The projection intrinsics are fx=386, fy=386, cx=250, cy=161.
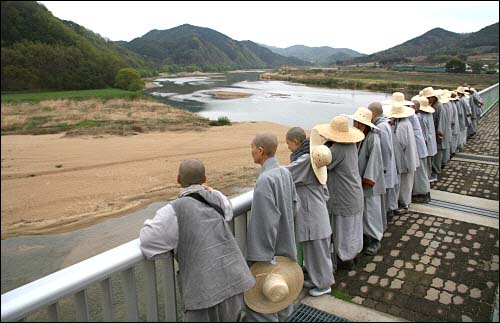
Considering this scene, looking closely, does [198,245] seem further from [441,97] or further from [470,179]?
[441,97]

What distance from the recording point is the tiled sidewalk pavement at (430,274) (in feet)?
9.57

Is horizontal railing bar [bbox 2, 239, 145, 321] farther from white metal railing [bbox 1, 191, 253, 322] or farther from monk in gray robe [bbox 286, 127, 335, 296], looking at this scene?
monk in gray robe [bbox 286, 127, 335, 296]

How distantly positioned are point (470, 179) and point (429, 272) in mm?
3750

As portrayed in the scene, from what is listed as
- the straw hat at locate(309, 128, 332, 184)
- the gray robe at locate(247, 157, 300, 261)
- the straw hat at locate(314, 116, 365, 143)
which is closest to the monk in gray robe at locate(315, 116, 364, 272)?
the straw hat at locate(314, 116, 365, 143)

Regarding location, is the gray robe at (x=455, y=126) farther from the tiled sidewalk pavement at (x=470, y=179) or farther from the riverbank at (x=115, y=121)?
the riverbank at (x=115, y=121)

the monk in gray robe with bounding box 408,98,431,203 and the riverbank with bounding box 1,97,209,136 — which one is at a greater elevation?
the monk in gray robe with bounding box 408,98,431,203

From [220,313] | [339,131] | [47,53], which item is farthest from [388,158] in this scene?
[47,53]

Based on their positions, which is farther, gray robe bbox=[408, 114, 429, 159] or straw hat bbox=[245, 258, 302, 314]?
gray robe bbox=[408, 114, 429, 159]

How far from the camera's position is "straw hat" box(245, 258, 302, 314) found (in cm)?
242

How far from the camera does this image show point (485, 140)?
9820 millimetres

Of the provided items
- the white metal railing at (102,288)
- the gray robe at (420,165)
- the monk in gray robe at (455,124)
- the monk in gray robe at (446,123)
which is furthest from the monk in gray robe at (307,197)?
the monk in gray robe at (455,124)

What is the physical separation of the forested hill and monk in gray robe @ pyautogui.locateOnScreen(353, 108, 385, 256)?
2870mm

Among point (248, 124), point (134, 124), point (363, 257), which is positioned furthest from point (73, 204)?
point (248, 124)

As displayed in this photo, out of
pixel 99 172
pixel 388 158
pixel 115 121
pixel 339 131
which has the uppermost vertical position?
pixel 339 131
